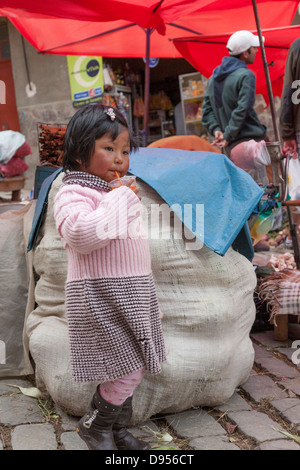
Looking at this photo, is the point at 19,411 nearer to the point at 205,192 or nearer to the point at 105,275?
the point at 105,275

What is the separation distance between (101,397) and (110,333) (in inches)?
11.1

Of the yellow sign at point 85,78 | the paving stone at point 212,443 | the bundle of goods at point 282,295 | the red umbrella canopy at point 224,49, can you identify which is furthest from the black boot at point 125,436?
the yellow sign at point 85,78

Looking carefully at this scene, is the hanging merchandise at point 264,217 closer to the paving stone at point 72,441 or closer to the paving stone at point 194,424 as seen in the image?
the paving stone at point 194,424

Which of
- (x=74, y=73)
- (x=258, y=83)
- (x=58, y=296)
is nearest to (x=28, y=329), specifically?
(x=58, y=296)

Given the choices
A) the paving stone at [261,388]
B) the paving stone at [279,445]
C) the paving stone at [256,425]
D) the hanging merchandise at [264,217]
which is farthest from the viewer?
the hanging merchandise at [264,217]

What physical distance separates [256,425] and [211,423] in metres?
0.18

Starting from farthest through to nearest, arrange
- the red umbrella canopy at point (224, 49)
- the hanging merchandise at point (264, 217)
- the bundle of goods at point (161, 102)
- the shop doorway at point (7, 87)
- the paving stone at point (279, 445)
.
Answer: the bundle of goods at point (161, 102)
the shop doorway at point (7, 87)
the red umbrella canopy at point (224, 49)
the hanging merchandise at point (264, 217)
the paving stone at point (279, 445)

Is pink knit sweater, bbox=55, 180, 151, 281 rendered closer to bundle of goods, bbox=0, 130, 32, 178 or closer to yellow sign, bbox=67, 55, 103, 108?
bundle of goods, bbox=0, 130, 32, 178

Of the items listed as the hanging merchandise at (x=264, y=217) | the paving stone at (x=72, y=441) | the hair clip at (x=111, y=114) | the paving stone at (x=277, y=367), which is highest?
the hair clip at (x=111, y=114)

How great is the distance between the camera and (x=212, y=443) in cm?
194

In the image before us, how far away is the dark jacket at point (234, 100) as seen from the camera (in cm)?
443

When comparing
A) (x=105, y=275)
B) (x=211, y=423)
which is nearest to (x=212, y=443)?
(x=211, y=423)

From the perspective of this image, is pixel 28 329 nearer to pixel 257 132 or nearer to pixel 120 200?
pixel 120 200

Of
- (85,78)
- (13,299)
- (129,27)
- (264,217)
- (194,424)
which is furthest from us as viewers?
(85,78)
